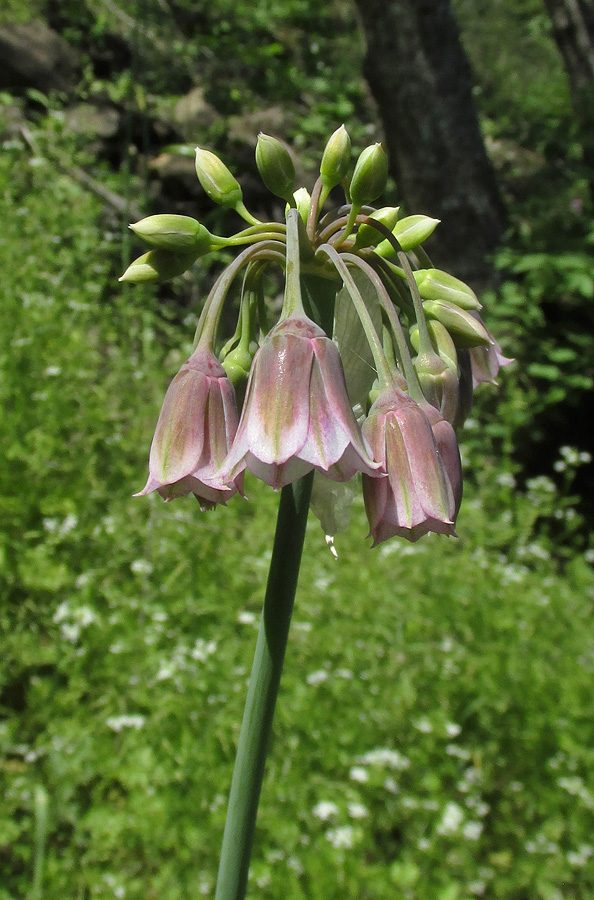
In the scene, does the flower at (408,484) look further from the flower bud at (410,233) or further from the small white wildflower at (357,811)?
the small white wildflower at (357,811)

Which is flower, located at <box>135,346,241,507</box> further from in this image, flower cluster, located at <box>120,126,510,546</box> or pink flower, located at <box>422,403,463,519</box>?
pink flower, located at <box>422,403,463,519</box>

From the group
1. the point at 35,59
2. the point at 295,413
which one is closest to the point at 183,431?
the point at 295,413

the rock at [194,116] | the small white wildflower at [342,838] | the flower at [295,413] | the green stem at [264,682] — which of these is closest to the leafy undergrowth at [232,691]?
the small white wildflower at [342,838]

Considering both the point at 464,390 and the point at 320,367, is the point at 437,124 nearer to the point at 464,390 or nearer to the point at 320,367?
the point at 464,390

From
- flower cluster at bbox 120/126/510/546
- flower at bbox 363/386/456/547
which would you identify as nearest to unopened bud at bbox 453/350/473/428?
flower cluster at bbox 120/126/510/546

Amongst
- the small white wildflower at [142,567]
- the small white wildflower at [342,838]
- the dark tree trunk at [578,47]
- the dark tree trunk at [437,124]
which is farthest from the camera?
the dark tree trunk at [578,47]

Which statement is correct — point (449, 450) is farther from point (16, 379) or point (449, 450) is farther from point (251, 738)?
point (16, 379)
